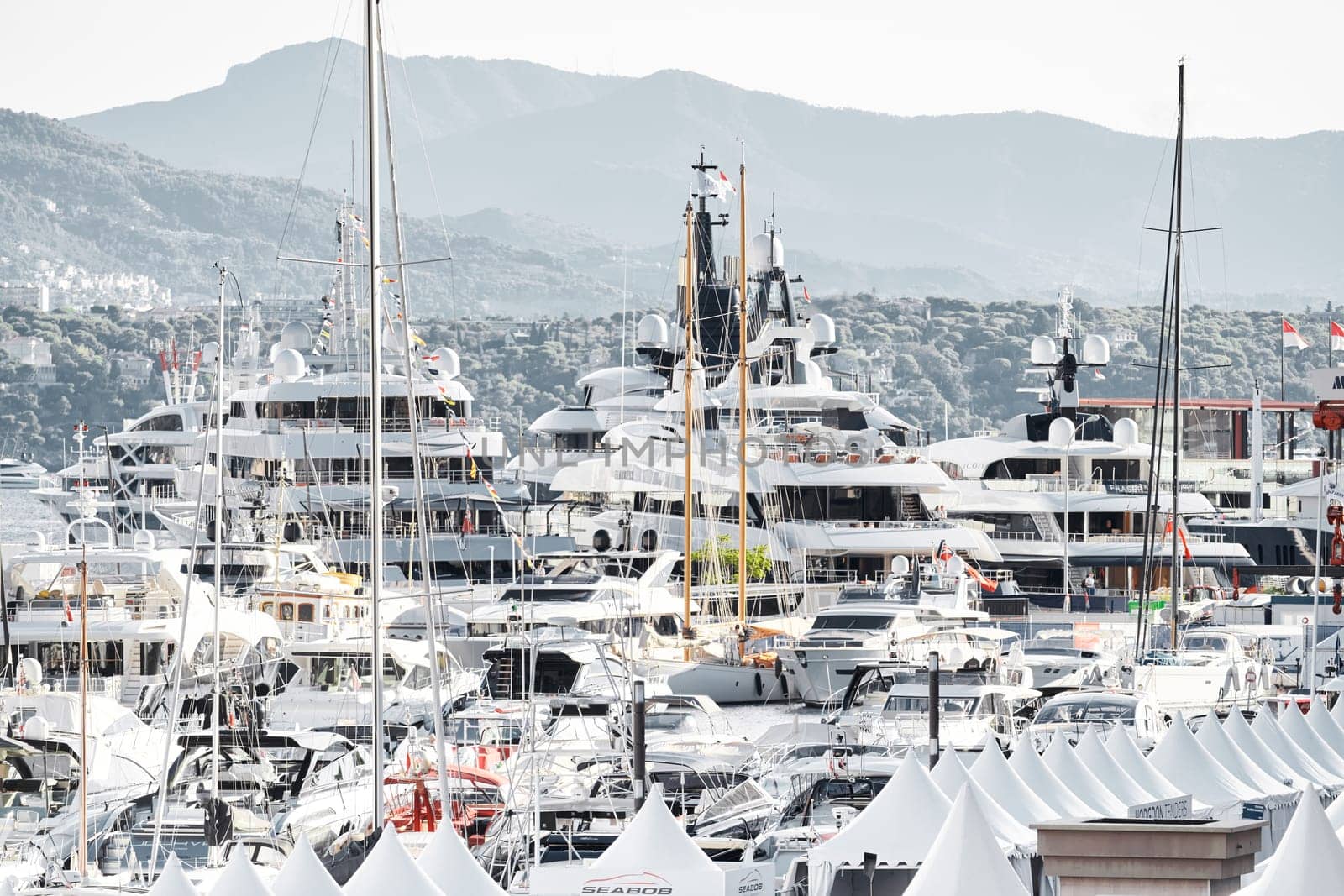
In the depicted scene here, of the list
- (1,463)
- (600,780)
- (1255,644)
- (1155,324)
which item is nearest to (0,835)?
(600,780)

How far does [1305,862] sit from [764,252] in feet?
172

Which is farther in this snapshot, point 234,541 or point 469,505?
point 469,505

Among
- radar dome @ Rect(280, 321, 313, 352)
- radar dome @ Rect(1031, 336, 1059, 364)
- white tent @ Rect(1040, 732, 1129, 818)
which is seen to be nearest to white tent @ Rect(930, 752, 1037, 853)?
white tent @ Rect(1040, 732, 1129, 818)

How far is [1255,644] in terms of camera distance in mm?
37531

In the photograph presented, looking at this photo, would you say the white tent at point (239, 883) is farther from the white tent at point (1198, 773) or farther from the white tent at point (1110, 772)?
the white tent at point (1198, 773)

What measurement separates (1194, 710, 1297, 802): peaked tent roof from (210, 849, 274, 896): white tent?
34.6 ft

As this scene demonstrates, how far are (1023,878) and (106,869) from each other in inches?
327

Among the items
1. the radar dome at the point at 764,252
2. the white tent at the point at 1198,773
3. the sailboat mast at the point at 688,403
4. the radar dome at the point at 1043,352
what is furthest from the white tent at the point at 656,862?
the radar dome at the point at 1043,352

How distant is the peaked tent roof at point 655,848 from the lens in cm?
1705

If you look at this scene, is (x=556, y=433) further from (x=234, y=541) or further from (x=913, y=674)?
(x=913, y=674)

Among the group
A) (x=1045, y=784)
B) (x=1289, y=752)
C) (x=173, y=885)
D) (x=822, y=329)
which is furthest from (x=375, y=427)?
(x=822, y=329)

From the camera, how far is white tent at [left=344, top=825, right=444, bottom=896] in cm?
1542

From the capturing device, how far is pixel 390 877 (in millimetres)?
15492

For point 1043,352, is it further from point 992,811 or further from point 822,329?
point 992,811
